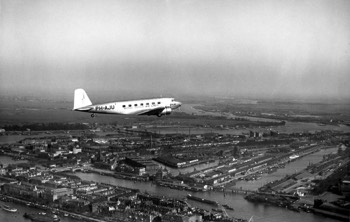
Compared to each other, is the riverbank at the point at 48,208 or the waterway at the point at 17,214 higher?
the riverbank at the point at 48,208

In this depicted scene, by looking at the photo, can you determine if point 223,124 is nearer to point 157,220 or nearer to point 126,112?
point 157,220

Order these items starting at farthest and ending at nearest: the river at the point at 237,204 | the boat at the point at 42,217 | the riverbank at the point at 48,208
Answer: the river at the point at 237,204, the riverbank at the point at 48,208, the boat at the point at 42,217

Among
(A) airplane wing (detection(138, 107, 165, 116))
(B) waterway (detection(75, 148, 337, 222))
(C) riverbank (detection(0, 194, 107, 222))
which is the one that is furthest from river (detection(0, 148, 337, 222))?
(A) airplane wing (detection(138, 107, 165, 116))

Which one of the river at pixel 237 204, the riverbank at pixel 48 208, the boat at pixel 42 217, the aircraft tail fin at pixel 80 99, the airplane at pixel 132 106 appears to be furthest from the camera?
the river at pixel 237 204

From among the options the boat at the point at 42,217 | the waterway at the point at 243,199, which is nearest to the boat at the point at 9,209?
the boat at the point at 42,217

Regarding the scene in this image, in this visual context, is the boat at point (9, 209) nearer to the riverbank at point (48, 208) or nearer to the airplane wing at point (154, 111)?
A: the riverbank at point (48, 208)

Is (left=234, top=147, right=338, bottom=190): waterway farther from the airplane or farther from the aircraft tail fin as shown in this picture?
the aircraft tail fin
